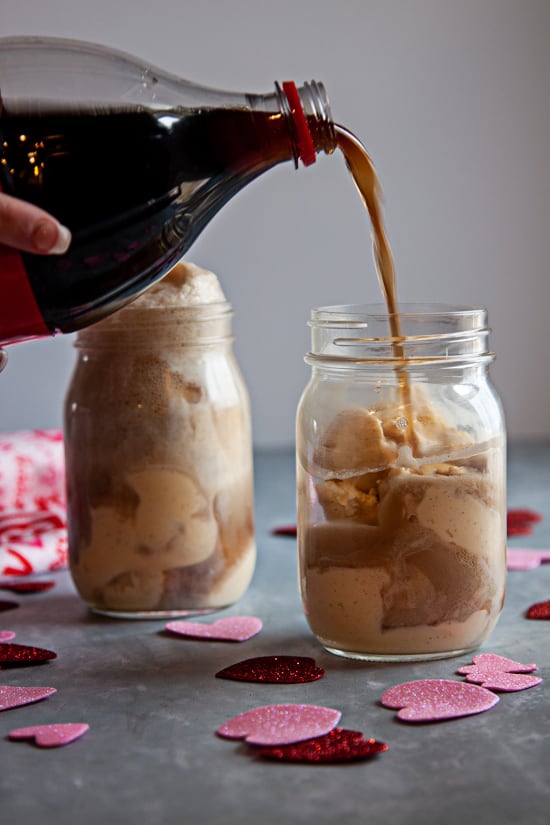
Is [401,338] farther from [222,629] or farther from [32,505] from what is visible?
[32,505]

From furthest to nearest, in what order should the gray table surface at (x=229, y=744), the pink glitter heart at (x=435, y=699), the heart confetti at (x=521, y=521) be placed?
the heart confetti at (x=521, y=521) → the pink glitter heart at (x=435, y=699) → the gray table surface at (x=229, y=744)

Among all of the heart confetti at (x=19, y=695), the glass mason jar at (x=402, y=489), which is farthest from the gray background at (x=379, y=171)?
the heart confetti at (x=19, y=695)

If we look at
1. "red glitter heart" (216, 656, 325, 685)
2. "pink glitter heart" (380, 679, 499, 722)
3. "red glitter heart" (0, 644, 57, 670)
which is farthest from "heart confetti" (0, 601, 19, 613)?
"pink glitter heart" (380, 679, 499, 722)

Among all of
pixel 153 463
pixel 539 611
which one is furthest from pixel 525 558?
pixel 153 463

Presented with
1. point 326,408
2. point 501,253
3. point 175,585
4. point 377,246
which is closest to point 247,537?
point 175,585

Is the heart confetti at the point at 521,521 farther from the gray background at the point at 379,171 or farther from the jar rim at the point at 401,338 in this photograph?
the gray background at the point at 379,171

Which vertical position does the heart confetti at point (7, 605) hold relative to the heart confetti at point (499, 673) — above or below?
below
